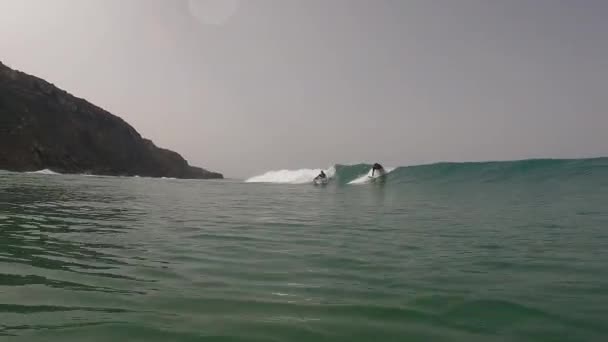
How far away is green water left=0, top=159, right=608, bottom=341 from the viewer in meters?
2.52

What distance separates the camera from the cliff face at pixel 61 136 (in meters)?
58.2

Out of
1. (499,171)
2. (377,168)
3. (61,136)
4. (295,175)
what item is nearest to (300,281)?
(499,171)

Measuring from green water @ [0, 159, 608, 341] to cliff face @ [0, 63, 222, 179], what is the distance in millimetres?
64177

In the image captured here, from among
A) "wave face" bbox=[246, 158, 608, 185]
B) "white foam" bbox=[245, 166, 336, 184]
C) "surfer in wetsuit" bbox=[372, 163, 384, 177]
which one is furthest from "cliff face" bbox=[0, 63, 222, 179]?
A: "surfer in wetsuit" bbox=[372, 163, 384, 177]

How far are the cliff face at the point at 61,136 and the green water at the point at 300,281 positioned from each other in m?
64.2

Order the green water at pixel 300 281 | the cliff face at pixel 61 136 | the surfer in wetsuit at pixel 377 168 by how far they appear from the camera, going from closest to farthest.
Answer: the green water at pixel 300 281 → the surfer in wetsuit at pixel 377 168 → the cliff face at pixel 61 136

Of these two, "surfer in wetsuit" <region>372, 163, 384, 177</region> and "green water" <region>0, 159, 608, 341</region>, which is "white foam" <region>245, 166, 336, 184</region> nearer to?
"surfer in wetsuit" <region>372, 163, 384, 177</region>

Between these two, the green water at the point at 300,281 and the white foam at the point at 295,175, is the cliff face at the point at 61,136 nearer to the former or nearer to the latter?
the white foam at the point at 295,175

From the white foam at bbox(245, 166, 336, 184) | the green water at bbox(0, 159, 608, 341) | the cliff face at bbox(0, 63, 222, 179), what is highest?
the cliff face at bbox(0, 63, 222, 179)

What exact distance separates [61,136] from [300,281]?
78.0 meters

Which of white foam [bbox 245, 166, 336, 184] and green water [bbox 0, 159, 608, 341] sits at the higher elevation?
white foam [bbox 245, 166, 336, 184]

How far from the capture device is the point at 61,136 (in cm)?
6619

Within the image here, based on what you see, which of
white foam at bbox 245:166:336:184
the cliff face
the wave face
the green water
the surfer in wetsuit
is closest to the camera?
the green water

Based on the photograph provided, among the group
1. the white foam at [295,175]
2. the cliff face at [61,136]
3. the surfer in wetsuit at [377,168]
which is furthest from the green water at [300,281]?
the cliff face at [61,136]
